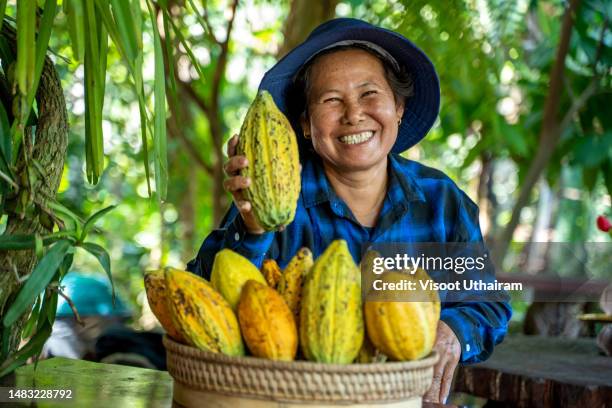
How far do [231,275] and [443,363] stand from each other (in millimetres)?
491

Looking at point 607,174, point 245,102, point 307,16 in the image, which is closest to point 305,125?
point 307,16

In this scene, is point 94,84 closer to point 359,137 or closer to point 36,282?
point 36,282

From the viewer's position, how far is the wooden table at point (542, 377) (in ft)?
7.21

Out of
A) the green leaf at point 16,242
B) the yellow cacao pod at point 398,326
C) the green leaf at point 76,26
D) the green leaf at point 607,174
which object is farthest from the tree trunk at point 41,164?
the green leaf at point 607,174

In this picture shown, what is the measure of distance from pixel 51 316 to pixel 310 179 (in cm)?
67

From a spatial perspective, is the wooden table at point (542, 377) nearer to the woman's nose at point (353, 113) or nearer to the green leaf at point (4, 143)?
the woman's nose at point (353, 113)

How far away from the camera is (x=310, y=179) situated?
1.86 metres

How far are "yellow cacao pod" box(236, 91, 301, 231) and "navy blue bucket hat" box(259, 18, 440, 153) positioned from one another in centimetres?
56

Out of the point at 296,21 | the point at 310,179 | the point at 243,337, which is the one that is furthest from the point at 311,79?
the point at 296,21

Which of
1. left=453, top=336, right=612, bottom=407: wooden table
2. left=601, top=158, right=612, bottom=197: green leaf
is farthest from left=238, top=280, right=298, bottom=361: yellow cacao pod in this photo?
left=601, top=158, right=612, bottom=197: green leaf

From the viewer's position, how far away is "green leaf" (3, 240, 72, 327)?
1.19m

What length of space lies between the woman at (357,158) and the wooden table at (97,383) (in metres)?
0.25

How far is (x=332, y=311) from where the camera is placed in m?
1.00

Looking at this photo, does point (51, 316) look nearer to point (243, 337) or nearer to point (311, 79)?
point (243, 337)
